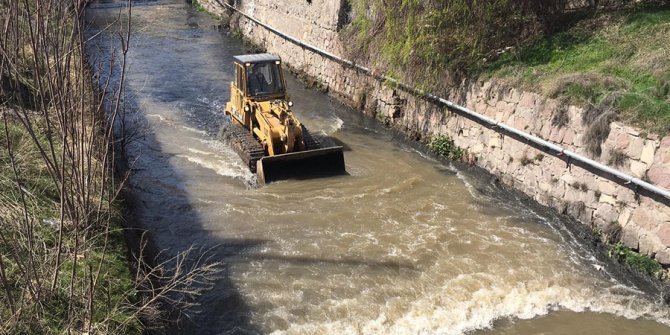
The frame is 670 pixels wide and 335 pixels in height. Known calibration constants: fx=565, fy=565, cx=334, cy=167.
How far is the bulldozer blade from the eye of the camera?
11.5 metres

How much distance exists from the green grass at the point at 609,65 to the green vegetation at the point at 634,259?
1.99 m

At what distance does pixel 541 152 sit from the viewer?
11109 millimetres

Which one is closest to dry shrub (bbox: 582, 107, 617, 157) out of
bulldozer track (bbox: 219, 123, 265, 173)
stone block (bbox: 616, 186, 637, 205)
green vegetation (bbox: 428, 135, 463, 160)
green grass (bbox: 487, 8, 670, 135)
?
green grass (bbox: 487, 8, 670, 135)

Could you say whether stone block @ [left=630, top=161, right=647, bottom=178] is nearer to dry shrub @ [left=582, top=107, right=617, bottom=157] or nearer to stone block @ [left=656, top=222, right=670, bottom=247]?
dry shrub @ [left=582, top=107, right=617, bottom=157]

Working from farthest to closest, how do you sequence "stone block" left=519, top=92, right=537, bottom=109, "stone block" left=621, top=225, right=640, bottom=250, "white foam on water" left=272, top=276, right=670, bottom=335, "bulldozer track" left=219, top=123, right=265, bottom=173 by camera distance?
"bulldozer track" left=219, top=123, right=265, bottom=173
"stone block" left=519, top=92, right=537, bottom=109
"stone block" left=621, top=225, right=640, bottom=250
"white foam on water" left=272, top=276, right=670, bottom=335

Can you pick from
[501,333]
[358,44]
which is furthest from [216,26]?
[501,333]

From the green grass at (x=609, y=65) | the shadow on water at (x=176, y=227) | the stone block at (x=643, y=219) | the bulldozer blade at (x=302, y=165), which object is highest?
the green grass at (x=609, y=65)

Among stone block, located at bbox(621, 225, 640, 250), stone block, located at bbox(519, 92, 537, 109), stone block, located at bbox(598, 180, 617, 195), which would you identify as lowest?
stone block, located at bbox(621, 225, 640, 250)

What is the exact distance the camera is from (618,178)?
30.9 feet

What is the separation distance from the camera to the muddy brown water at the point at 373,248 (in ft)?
25.6

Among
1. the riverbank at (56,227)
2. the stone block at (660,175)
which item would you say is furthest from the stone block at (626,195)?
the riverbank at (56,227)

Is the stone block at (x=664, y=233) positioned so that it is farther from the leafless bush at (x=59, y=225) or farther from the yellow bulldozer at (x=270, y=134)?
the leafless bush at (x=59, y=225)

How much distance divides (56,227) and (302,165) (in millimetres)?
5871

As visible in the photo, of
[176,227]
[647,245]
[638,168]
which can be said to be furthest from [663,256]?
[176,227]
